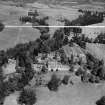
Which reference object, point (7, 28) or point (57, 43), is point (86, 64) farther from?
point (7, 28)

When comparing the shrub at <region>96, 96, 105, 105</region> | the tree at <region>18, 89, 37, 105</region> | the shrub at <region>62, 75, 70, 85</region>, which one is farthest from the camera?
the shrub at <region>62, 75, 70, 85</region>

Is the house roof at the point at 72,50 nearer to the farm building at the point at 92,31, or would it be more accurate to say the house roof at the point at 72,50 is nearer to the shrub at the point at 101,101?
the farm building at the point at 92,31

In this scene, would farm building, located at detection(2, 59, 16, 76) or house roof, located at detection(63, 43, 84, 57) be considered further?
house roof, located at detection(63, 43, 84, 57)

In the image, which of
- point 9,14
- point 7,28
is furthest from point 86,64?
point 9,14

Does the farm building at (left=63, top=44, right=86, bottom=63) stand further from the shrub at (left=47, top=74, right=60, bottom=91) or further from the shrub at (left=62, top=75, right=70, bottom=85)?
the shrub at (left=47, top=74, right=60, bottom=91)

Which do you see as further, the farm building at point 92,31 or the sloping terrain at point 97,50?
the farm building at point 92,31

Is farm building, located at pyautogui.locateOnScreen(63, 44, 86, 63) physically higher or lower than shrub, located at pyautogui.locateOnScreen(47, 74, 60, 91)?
higher

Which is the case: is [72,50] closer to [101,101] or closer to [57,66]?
[57,66]

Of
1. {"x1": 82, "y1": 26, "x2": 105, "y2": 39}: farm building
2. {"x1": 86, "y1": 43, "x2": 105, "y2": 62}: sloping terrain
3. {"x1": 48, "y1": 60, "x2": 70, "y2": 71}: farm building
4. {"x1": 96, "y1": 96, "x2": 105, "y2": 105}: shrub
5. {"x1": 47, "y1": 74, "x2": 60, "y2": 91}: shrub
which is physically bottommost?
{"x1": 96, "y1": 96, "x2": 105, "y2": 105}: shrub

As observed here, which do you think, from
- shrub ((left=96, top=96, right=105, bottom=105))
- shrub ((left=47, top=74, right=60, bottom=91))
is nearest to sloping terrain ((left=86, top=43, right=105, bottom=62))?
shrub ((left=47, top=74, right=60, bottom=91))

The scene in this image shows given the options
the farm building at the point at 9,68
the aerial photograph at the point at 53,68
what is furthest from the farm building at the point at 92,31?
the farm building at the point at 9,68
